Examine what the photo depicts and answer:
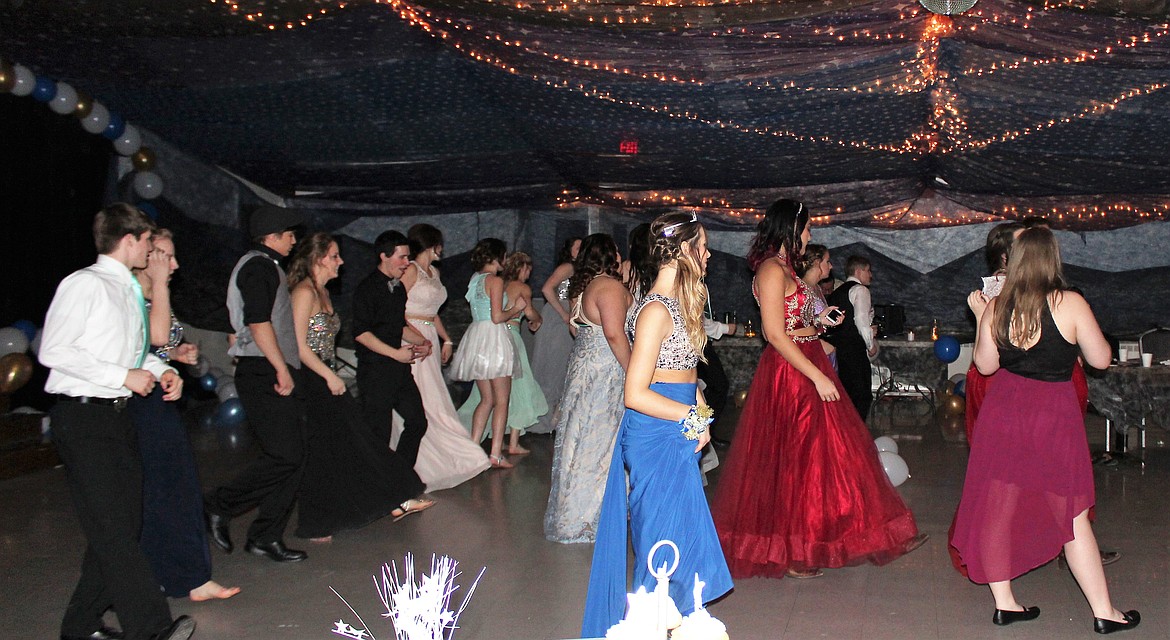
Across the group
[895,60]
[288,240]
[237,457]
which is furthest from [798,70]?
[237,457]

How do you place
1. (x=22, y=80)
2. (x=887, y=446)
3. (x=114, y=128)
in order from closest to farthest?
(x=22, y=80)
(x=887, y=446)
(x=114, y=128)

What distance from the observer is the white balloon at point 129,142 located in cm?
815

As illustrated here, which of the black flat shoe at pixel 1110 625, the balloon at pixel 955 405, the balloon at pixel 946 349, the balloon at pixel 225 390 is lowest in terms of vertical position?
the balloon at pixel 225 390

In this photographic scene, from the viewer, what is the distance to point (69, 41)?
6070 mm

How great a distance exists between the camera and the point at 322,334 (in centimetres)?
527

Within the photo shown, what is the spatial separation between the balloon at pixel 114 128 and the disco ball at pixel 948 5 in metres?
6.03

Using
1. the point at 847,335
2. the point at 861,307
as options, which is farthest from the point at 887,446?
the point at 861,307

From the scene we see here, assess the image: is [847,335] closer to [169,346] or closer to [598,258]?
[598,258]

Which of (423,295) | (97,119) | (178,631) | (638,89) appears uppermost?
(638,89)

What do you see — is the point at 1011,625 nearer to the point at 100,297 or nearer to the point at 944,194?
the point at 100,297

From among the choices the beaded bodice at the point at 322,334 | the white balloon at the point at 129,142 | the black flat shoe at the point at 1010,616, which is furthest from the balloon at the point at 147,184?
the black flat shoe at the point at 1010,616

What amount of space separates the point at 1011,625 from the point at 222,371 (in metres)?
9.26

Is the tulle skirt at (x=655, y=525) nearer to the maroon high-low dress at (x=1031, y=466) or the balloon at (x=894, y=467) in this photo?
the maroon high-low dress at (x=1031, y=466)

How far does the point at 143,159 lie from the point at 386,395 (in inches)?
151
